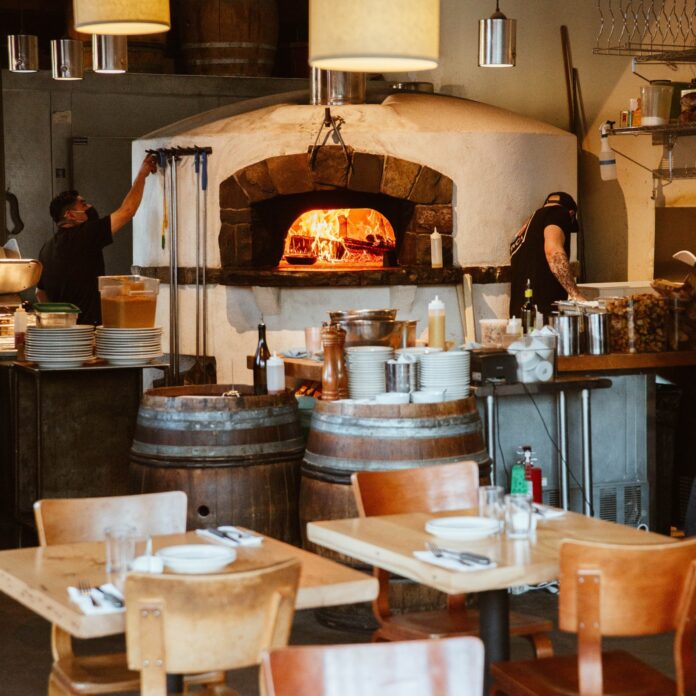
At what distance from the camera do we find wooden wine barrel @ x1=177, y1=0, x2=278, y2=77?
10.6 meters

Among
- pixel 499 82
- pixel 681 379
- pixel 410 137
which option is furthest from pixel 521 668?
pixel 499 82

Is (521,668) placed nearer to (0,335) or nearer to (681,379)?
(681,379)

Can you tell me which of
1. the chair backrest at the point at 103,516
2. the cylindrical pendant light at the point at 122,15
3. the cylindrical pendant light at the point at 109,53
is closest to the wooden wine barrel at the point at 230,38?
the cylindrical pendant light at the point at 109,53

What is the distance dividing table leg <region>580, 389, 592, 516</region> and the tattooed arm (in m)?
1.48

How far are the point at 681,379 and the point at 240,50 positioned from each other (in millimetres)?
5537

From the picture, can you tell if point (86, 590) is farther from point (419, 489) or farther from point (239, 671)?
point (239, 671)

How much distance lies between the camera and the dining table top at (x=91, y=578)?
2.95 metres

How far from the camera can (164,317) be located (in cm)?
927

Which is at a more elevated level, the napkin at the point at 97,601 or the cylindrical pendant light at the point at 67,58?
the cylindrical pendant light at the point at 67,58

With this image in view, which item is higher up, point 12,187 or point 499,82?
point 499,82

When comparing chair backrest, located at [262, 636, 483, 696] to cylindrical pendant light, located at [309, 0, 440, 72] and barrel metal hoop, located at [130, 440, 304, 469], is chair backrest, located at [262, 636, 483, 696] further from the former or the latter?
barrel metal hoop, located at [130, 440, 304, 469]

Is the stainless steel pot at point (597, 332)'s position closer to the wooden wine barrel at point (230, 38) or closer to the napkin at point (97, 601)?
the napkin at point (97, 601)

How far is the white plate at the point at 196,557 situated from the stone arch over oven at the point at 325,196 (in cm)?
553

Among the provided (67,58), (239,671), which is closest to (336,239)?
(67,58)
